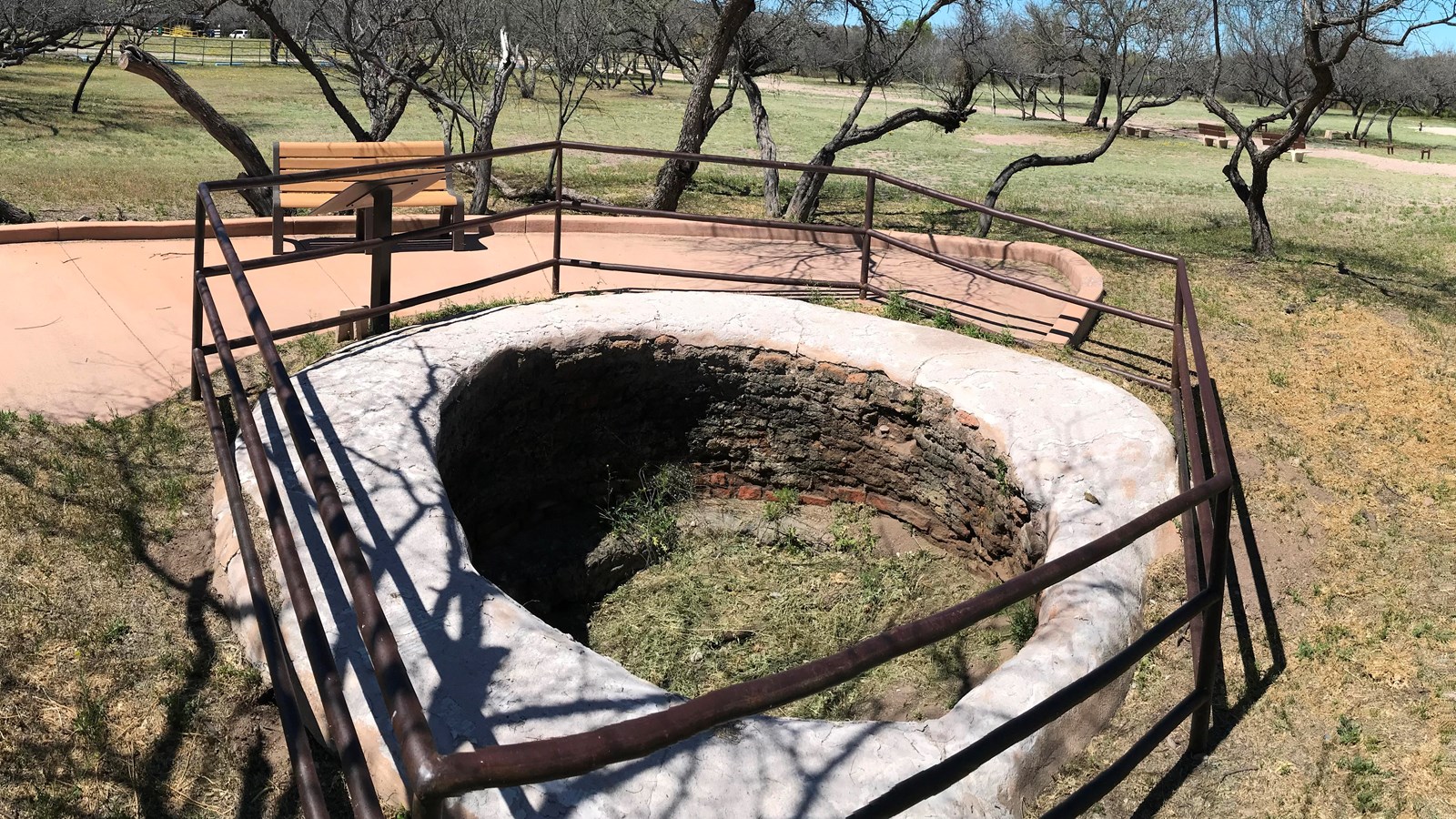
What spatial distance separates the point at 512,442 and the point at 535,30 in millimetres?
11224

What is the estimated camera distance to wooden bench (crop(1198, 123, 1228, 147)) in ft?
116

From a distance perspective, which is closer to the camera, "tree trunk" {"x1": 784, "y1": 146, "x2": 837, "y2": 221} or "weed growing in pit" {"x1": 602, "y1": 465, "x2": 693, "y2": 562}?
"weed growing in pit" {"x1": 602, "y1": 465, "x2": 693, "y2": 562}

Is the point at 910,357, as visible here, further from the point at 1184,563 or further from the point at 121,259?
the point at 121,259

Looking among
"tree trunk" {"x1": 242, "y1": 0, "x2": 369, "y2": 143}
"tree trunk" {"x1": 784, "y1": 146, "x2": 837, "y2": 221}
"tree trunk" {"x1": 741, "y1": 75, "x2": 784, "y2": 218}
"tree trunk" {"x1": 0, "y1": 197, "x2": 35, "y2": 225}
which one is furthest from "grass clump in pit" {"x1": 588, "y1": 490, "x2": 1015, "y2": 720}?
"tree trunk" {"x1": 242, "y1": 0, "x2": 369, "y2": 143}

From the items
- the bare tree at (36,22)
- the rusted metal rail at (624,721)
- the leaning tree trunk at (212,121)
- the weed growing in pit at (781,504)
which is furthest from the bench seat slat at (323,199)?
the bare tree at (36,22)

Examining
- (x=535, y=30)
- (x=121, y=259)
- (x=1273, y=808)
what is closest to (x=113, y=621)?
(x=1273, y=808)

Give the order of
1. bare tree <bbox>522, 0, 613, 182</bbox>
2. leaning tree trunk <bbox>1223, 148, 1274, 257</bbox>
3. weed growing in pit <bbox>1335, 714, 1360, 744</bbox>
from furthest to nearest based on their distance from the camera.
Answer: bare tree <bbox>522, 0, 613, 182</bbox>, leaning tree trunk <bbox>1223, 148, 1274, 257</bbox>, weed growing in pit <bbox>1335, 714, 1360, 744</bbox>

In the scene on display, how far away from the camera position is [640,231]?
11.1 meters

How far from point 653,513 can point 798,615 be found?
137 centimetres

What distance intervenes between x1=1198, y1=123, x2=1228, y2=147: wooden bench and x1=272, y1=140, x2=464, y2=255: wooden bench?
31259 millimetres

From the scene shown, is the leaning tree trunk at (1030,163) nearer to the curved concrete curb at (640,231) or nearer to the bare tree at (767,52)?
the curved concrete curb at (640,231)

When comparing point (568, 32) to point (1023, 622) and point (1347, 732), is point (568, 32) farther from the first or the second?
point (1347, 732)

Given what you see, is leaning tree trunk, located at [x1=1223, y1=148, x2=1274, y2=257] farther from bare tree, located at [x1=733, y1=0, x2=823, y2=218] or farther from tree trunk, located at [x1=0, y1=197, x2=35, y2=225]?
tree trunk, located at [x1=0, y1=197, x2=35, y2=225]

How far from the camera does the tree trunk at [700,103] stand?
40.3 ft
